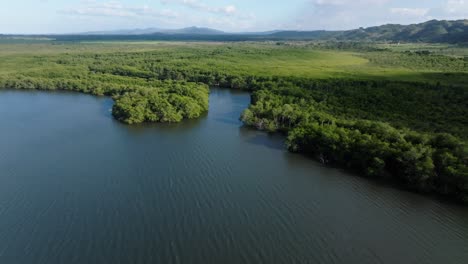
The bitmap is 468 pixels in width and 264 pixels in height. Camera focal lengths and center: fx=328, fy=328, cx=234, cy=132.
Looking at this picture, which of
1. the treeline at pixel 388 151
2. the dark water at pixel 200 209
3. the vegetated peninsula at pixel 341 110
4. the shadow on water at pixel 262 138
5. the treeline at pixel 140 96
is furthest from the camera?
the treeline at pixel 140 96

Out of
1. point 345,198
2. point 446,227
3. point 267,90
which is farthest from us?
point 267,90

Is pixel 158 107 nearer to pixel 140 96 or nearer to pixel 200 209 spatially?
pixel 140 96

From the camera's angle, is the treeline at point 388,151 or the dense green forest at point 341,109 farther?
the dense green forest at point 341,109

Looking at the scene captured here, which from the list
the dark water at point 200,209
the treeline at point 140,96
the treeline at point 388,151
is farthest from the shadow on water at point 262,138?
the treeline at point 140,96

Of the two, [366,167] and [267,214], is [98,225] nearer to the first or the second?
[267,214]

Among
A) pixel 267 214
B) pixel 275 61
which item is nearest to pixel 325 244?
pixel 267 214

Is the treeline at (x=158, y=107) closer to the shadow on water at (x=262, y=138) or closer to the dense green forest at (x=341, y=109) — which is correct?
the dense green forest at (x=341, y=109)
